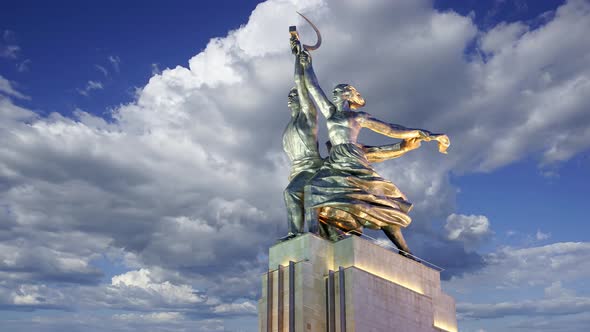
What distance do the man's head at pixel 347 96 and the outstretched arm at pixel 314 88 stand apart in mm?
428

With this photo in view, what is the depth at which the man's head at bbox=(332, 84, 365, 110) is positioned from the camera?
30.7m

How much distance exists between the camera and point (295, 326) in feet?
83.4

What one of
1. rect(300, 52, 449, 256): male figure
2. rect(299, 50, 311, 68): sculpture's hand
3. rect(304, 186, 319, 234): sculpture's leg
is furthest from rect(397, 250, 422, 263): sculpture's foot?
rect(299, 50, 311, 68): sculpture's hand

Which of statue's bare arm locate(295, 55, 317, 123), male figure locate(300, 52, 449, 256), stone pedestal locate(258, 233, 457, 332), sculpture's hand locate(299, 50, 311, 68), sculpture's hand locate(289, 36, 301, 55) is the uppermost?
sculpture's hand locate(289, 36, 301, 55)

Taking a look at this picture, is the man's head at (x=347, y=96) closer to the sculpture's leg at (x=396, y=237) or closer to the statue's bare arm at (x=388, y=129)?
the statue's bare arm at (x=388, y=129)

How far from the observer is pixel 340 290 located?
25859mm

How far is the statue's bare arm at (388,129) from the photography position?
30203 mm

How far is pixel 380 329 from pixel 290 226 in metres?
5.42

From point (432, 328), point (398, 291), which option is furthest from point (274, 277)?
point (432, 328)

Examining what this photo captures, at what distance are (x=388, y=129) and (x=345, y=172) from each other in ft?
10.3

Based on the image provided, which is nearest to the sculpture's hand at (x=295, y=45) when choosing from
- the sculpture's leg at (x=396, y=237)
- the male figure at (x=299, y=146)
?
the male figure at (x=299, y=146)

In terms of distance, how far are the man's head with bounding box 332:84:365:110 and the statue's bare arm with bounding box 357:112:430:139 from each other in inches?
37.6

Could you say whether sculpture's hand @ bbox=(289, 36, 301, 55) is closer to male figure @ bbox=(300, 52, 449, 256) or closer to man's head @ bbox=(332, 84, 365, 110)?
male figure @ bbox=(300, 52, 449, 256)

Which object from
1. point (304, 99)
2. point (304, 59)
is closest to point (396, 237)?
point (304, 99)
